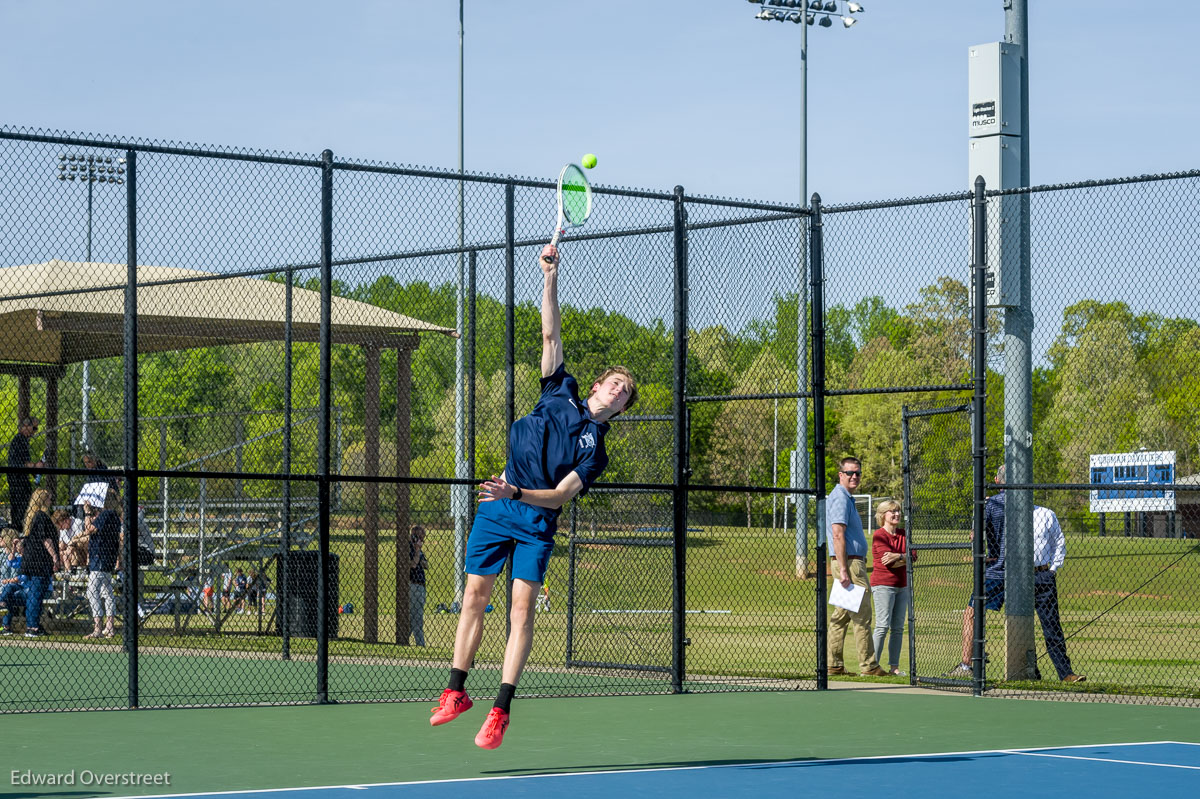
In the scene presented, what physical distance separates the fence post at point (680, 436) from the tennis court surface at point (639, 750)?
0.66 m

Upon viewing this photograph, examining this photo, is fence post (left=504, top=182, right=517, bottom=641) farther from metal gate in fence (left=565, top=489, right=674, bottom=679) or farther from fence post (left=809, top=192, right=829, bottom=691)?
fence post (left=809, top=192, right=829, bottom=691)

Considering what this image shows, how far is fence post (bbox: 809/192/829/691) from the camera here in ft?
39.7

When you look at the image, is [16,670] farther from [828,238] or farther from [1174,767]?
[1174,767]

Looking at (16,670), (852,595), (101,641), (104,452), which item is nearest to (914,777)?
(852,595)

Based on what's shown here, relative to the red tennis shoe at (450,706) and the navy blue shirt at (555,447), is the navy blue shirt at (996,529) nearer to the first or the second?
the navy blue shirt at (555,447)

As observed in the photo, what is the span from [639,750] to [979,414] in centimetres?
450

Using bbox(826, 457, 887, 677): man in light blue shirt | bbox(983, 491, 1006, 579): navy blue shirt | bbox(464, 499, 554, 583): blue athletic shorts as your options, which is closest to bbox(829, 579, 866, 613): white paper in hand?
bbox(826, 457, 887, 677): man in light blue shirt

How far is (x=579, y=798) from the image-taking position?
22.5 ft

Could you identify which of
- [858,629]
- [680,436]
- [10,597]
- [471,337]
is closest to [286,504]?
[471,337]

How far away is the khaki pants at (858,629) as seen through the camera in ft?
44.8

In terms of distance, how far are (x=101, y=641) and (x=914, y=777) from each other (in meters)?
9.76

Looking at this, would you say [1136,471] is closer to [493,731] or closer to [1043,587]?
[1043,587]

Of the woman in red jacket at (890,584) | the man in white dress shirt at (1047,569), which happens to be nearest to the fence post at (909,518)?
the man in white dress shirt at (1047,569)

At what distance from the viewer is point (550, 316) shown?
26.3ft
